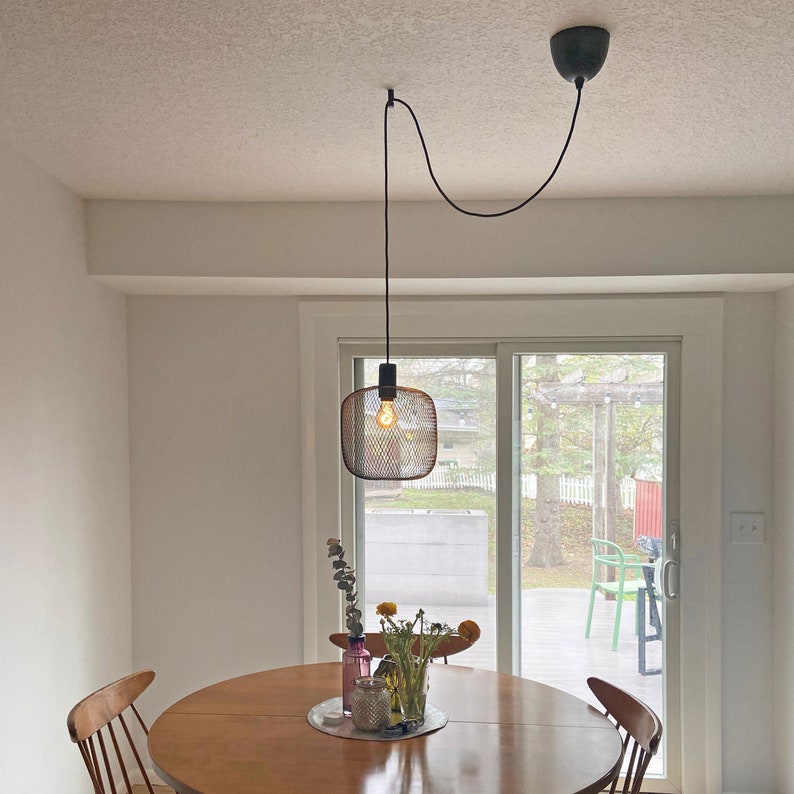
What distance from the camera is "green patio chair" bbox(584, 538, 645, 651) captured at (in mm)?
3570

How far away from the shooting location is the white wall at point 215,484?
3.57 meters

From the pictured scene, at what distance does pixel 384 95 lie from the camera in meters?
2.13

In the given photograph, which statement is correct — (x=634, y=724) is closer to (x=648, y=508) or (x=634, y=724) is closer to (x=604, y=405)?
(x=648, y=508)

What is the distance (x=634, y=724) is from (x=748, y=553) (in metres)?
1.48

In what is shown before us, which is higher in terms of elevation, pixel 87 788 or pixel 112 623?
pixel 112 623

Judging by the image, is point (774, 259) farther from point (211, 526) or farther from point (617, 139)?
point (211, 526)

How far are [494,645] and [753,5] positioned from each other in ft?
9.02

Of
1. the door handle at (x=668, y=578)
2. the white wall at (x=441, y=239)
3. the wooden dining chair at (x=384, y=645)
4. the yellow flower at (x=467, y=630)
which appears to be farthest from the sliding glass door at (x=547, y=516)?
the yellow flower at (x=467, y=630)

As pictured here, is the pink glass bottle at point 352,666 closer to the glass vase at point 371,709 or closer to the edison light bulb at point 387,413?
the glass vase at point 371,709

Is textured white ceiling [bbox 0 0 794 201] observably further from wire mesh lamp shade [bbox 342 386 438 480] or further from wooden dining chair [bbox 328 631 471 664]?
wooden dining chair [bbox 328 631 471 664]

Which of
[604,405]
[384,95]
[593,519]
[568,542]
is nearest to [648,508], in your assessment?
[593,519]

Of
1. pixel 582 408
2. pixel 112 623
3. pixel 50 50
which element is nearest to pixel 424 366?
pixel 582 408

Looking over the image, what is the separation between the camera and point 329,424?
356cm

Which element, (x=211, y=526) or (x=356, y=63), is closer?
(x=356, y=63)
